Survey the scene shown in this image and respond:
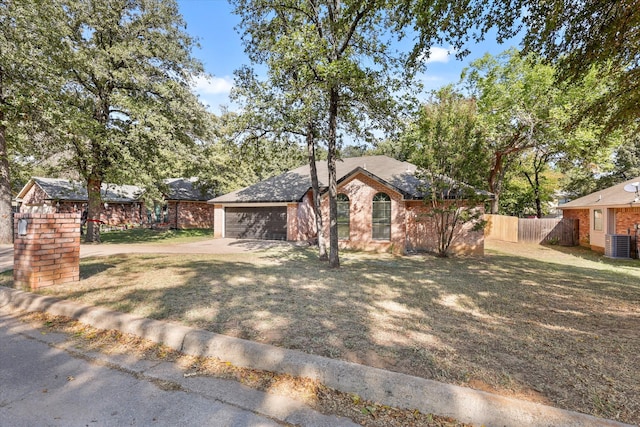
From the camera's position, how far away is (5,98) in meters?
12.2

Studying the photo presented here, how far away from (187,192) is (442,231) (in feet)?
74.8

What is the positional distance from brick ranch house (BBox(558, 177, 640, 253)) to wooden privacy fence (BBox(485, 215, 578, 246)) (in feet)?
1.92

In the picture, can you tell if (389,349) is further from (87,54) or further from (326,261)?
(87,54)

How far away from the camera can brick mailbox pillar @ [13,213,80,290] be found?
5461 mm

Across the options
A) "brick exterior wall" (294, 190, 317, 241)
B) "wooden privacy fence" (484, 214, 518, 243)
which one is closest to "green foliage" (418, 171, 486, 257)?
"brick exterior wall" (294, 190, 317, 241)

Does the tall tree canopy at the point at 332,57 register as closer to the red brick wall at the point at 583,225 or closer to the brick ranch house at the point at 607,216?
the brick ranch house at the point at 607,216

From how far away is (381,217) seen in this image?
48.8ft

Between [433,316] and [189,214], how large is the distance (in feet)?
90.0

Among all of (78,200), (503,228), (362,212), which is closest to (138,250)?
(362,212)

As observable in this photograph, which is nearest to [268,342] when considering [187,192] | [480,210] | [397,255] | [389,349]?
[389,349]

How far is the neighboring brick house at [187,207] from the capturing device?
2770 cm

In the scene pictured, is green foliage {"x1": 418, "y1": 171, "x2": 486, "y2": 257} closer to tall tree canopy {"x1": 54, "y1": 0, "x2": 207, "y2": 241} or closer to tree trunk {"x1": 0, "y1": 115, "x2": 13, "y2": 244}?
tall tree canopy {"x1": 54, "y1": 0, "x2": 207, "y2": 241}

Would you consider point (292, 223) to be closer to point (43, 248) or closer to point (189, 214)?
point (43, 248)

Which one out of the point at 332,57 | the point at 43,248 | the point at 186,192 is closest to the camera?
the point at 43,248
